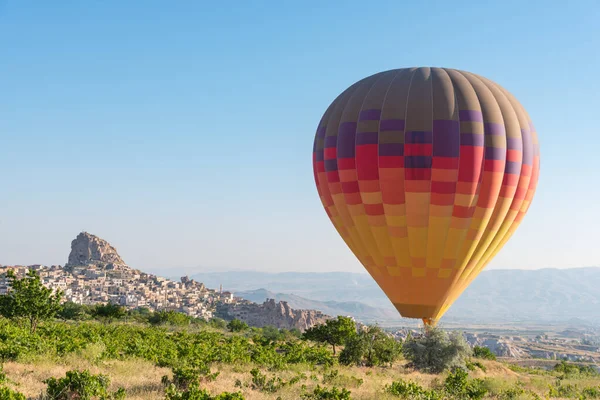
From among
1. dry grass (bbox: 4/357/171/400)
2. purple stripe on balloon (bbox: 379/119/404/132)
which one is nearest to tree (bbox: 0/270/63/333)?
dry grass (bbox: 4/357/171/400)

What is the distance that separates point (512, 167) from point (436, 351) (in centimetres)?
1168

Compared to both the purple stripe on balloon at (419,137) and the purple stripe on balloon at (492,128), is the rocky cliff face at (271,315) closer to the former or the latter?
the purple stripe on balloon at (492,128)

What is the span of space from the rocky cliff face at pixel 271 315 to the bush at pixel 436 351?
477 ft

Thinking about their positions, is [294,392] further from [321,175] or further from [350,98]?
[350,98]

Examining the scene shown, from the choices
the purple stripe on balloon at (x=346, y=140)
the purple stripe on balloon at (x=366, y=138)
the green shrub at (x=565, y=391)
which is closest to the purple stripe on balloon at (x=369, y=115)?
the purple stripe on balloon at (x=346, y=140)

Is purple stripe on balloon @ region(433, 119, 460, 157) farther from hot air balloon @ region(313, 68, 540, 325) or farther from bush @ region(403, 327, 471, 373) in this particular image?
bush @ region(403, 327, 471, 373)

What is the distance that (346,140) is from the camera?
23.5m

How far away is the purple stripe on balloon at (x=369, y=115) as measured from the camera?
75.1 ft

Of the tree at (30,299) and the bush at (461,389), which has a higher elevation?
the tree at (30,299)

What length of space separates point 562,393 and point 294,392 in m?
15.8

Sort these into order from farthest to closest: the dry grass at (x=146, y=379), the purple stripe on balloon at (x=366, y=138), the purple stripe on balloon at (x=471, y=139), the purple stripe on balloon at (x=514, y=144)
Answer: the purple stripe on balloon at (x=514, y=144) → the purple stripe on balloon at (x=366, y=138) → the purple stripe on balloon at (x=471, y=139) → the dry grass at (x=146, y=379)

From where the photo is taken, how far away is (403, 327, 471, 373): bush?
28.9 metres

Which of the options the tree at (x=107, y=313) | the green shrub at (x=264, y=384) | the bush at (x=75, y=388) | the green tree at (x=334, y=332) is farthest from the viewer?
the tree at (x=107, y=313)

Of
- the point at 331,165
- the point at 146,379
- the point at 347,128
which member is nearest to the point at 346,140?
the point at 347,128
